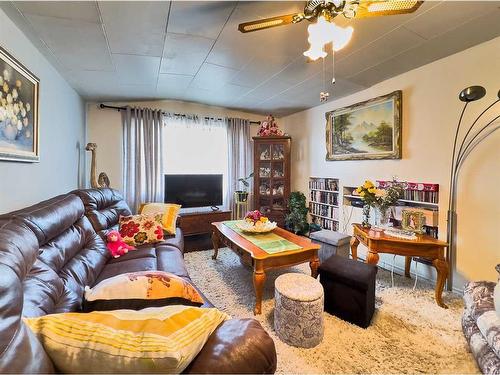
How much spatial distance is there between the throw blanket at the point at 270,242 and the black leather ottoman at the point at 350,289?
1.09 ft

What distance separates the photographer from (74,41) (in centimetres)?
200

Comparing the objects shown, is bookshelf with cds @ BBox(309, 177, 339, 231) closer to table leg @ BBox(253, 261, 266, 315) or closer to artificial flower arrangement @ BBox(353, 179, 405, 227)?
artificial flower arrangement @ BBox(353, 179, 405, 227)

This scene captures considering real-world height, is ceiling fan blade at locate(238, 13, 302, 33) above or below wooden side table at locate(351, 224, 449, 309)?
above

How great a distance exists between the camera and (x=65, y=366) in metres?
0.64

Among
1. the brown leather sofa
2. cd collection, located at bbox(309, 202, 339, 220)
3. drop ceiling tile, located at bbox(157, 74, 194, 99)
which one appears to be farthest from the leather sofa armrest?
cd collection, located at bbox(309, 202, 339, 220)

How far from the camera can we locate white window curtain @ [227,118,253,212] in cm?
441

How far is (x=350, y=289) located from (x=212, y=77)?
265cm

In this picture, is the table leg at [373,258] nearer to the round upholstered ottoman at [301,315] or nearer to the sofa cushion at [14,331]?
the round upholstered ottoman at [301,315]

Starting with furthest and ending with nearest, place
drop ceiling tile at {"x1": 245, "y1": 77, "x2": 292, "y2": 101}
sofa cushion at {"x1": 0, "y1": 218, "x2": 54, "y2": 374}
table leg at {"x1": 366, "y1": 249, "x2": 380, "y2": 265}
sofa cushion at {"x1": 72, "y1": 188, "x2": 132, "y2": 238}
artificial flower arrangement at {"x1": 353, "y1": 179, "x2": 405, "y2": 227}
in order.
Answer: drop ceiling tile at {"x1": 245, "y1": 77, "x2": 292, "y2": 101}
artificial flower arrangement at {"x1": 353, "y1": 179, "x2": 405, "y2": 227}
sofa cushion at {"x1": 72, "y1": 188, "x2": 132, "y2": 238}
table leg at {"x1": 366, "y1": 249, "x2": 380, "y2": 265}
sofa cushion at {"x1": 0, "y1": 218, "x2": 54, "y2": 374}

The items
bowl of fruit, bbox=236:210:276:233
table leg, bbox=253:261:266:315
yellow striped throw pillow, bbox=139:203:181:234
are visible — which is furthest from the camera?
yellow striped throw pillow, bbox=139:203:181:234

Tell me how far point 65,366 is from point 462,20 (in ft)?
9.53

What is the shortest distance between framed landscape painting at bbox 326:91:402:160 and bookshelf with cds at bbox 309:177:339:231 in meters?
0.43

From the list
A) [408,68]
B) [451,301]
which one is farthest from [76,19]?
[451,301]

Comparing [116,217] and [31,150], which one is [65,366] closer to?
[31,150]
